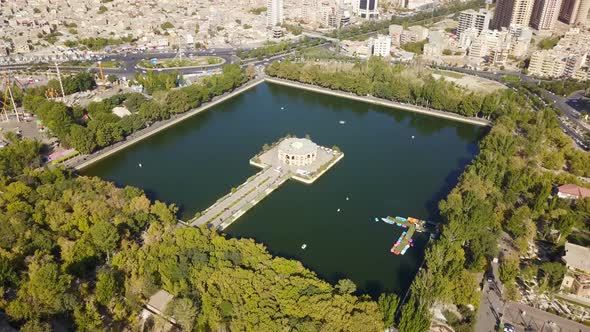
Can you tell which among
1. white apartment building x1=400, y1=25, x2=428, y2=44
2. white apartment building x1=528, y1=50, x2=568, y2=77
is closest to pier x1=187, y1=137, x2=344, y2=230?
white apartment building x1=528, y1=50, x2=568, y2=77

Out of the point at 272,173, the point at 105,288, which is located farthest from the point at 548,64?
the point at 105,288

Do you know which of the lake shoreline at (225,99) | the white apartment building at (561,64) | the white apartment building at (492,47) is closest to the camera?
the lake shoreline at (225,99)

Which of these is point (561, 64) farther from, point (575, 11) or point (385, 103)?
point (575, 11)

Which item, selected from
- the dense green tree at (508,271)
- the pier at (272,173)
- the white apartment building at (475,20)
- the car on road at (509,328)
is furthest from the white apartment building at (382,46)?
the car on road at (509,328)

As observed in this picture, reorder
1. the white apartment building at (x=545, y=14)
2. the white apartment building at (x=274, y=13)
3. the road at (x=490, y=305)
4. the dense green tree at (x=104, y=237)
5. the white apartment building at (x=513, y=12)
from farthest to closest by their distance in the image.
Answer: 1. the white apartment building at (x=274, y=13)
2. the white apartment building at (x=545, y=14)
3. the white apartment building at (x=513, y=12)
4. the dense green tree at (x=104, y=237)
5. the road at (x=490, y=305)

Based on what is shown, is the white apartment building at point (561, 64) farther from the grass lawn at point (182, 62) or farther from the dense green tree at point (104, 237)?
the dense green tree at point (104, 237)

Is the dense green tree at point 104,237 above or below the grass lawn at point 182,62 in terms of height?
below

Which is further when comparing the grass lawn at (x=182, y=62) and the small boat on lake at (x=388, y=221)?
the grass lawn at (x=182, y=62)

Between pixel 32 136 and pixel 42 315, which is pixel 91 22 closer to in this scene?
pixel 32 136
